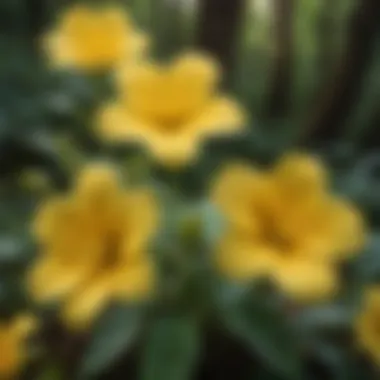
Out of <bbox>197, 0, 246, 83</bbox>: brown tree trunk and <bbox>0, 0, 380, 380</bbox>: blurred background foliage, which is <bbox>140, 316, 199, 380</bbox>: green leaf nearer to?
<bbox>0, 0, 380, 380</bbox>: blurred background foliage

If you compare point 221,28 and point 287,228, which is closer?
point 287,228

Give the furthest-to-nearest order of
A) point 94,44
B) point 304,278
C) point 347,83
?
point 347,83 → point 94,44 → point 304,278

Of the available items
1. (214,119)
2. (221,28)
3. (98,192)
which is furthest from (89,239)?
(221,28)

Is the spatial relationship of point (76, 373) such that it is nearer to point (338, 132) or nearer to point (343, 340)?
point (343, 340)

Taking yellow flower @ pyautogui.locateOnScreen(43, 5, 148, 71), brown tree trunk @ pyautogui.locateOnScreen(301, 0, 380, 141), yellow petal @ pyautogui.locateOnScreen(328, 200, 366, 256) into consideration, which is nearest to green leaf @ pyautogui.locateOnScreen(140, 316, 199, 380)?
yellow petal @ pyautogui.locateOnScreen(328, 200, 366, 256)

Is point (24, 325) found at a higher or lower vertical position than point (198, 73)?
lower

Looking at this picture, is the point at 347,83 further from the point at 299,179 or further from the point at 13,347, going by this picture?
the point at 13,347
